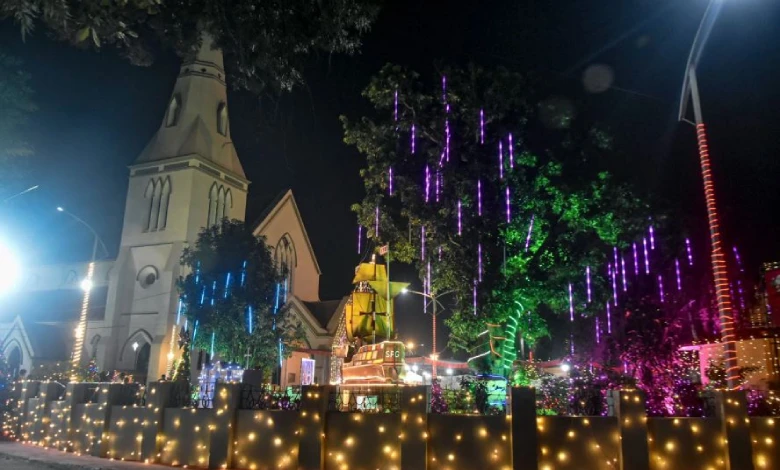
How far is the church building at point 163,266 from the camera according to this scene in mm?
35969

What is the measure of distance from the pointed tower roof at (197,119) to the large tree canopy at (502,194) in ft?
80.1

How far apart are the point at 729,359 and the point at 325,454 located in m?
7.49

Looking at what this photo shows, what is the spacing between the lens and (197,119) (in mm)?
39750

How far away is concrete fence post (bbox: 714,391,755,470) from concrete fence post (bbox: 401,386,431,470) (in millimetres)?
4652

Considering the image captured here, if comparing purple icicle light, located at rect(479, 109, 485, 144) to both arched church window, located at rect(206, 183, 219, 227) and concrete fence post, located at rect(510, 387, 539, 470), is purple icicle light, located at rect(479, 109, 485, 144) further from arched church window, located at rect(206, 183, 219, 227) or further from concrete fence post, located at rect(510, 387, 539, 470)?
arched church window, located at rect(206, 183, 219, 227)

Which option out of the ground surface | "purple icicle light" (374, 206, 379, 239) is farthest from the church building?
the ground surface

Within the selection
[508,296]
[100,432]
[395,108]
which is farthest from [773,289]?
[100,432]

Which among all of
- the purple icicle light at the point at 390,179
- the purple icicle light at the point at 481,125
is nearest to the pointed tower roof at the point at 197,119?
the purple icicle light at the point at 390,179

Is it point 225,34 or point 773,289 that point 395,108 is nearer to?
point 225,34

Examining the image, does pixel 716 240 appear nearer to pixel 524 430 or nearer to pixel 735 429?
pixel 735 429

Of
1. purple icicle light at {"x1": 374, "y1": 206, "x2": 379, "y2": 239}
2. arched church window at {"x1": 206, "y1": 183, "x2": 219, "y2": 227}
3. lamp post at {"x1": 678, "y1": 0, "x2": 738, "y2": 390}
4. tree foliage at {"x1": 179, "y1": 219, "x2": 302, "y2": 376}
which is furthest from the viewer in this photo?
arched church window at {"x1": 206, "y1": 183, "x2": 219, "y2": 227}

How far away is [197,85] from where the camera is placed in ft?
133

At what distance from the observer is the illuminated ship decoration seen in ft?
53.1

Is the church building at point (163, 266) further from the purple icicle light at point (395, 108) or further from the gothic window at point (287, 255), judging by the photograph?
the purple icicle light at point (395, 108)
